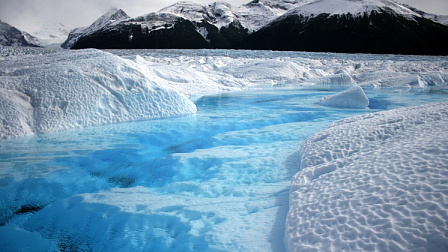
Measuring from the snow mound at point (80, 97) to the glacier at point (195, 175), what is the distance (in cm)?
2

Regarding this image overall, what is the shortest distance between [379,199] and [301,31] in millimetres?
88821

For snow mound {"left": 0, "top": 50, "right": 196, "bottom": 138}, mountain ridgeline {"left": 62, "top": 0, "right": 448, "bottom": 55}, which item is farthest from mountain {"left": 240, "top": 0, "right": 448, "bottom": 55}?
snow mound {"left": 0, "top": 50, "right": 196, "bottom": 138}

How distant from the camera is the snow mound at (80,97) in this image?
4.29 meters

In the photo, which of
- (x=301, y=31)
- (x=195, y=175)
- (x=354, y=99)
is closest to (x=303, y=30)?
(x=301, y=31)

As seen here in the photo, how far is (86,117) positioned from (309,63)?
21.0 meters

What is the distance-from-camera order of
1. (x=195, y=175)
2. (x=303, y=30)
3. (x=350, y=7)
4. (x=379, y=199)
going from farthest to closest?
(x=350, y=7) < (x=303, y=30) < (x=195, y=175) < (x=379, y=199)

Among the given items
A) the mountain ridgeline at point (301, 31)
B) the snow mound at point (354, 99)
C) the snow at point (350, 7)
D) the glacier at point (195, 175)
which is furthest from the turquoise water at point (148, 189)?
the snow at point (350, 7)

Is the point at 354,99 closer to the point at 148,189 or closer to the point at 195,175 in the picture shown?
the point at 195,175

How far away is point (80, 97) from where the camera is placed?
15.7 feet

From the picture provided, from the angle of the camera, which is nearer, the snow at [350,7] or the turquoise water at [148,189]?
the turquoise water at [148,189]

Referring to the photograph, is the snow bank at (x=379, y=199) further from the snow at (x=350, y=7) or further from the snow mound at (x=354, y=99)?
the snow at (x=350, y=7)

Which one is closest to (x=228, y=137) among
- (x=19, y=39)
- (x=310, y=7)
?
(x=310, y=7)

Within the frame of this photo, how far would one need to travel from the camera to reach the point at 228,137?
4320 mm

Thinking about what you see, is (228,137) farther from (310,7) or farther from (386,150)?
(310,7)
